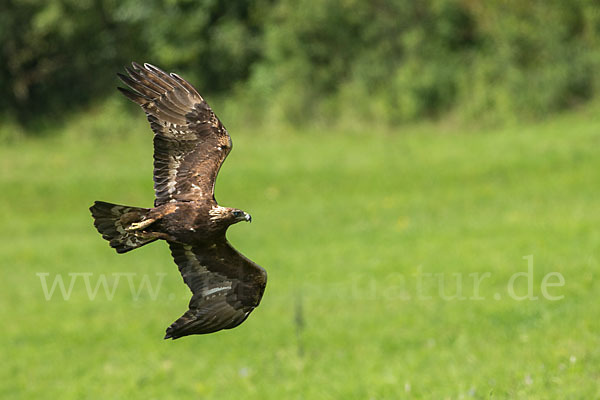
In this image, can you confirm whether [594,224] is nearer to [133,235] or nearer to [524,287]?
[524,287]

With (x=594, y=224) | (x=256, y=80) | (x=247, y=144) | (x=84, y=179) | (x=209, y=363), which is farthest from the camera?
(x=256, y=80)

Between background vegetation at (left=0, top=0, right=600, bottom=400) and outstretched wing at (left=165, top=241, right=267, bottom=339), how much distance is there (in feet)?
6.22

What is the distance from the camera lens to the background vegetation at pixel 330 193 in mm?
10031

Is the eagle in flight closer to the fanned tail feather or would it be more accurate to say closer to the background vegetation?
the fanned tail feather

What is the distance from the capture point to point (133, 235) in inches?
192

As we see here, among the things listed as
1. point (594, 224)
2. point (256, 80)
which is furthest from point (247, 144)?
point (594, 224)

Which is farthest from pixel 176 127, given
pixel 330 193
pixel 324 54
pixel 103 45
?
pixel 103 45

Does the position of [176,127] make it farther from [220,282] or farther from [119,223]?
[220,282]

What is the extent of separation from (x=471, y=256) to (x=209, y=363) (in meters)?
5.79

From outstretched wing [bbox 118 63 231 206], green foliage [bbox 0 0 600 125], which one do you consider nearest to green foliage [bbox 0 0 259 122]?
green foliage [bbox 0 0 600 125]

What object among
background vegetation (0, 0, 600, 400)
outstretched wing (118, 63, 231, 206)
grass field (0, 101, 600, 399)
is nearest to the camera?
outstretched wing (118, 63, 231, 206)

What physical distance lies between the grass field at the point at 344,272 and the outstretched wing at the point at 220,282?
2.00m

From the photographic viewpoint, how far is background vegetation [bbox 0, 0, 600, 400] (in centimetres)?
1003

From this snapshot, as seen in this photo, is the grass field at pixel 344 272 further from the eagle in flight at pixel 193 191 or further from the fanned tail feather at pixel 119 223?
the fanned tail feather at pixel 119 223
